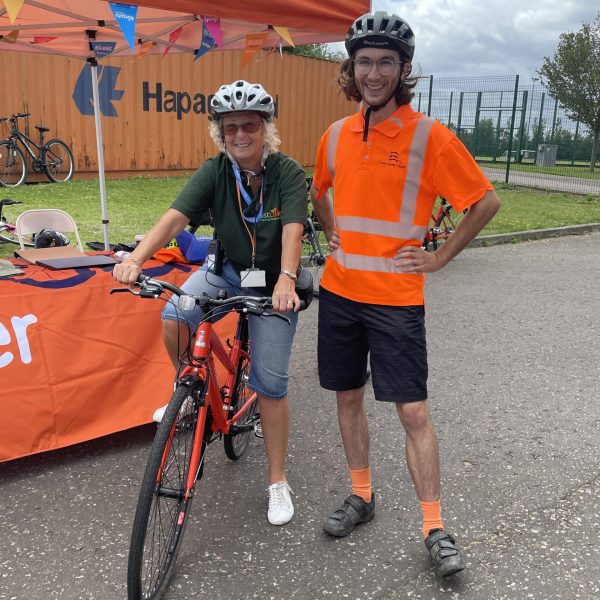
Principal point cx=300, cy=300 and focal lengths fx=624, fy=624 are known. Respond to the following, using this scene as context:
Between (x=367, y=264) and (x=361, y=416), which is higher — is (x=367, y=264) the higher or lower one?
the higher one

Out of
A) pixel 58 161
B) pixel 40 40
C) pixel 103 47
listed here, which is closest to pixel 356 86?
pixel 103 47

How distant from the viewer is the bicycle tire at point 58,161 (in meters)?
12.8

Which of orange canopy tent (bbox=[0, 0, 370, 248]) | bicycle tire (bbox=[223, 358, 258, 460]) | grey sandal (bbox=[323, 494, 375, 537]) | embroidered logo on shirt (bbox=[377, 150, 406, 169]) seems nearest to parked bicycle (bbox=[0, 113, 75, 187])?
orange canopy tent (bbox=[0, 0, 370, 248])

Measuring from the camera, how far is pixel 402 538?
2.75 m

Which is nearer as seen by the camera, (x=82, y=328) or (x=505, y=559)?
(x=505, y=559)

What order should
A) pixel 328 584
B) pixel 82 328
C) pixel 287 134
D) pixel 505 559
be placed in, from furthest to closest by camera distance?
1. pixel 287 134
2. pixel 82 328
3. pixel 505 559
4. pixel 328 584

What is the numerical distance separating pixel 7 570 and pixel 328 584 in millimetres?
1279

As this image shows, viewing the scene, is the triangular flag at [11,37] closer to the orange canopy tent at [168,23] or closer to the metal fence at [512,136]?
the orange canopy tent at [168,23]

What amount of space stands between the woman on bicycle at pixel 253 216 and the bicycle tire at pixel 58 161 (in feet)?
37.1

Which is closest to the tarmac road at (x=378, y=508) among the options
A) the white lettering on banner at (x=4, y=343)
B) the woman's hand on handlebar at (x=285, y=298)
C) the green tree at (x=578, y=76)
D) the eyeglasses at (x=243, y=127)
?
the white lettering on banner at (x=4, y=343)

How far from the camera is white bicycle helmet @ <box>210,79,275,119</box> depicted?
254 centimetres

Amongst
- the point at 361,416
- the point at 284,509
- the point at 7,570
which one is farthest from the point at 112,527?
the point at 361,416

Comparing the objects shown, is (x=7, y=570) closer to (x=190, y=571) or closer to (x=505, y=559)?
(x=190, y=571)

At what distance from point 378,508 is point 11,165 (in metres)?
11.7
